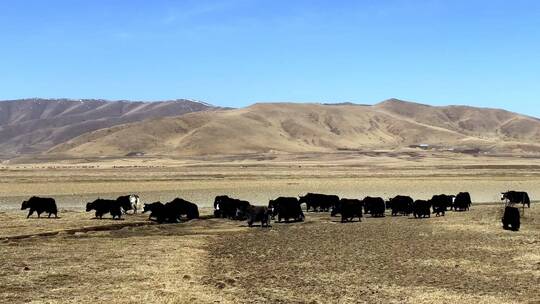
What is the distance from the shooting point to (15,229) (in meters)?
21.2

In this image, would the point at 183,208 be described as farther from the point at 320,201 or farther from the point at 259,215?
the point at 320,201

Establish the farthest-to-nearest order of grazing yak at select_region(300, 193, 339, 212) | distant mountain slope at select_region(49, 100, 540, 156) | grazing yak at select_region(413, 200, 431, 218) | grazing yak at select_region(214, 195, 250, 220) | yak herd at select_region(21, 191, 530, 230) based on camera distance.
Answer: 1. distant mountain slope at select_region(49, 100, 540, 156)
2. grazing yak at select_region(300, 193, 339, 212)
3. grazing yak at select_region(413, 200, 431, 218)
4. grazing yak at select_region(214, 195, 250, 220)
5. yak herd at select_region(21, 191, 530, 230)

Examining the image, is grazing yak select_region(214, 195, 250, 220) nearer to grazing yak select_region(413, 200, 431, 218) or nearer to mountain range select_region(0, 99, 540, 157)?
grazing yak select_region(413, 200, 431, 218)

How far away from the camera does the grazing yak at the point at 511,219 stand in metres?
21.3

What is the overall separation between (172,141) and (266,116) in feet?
140

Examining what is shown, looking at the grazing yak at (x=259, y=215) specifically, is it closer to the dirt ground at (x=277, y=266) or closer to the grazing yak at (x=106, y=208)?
the dirt ground at (x=277, y=266)

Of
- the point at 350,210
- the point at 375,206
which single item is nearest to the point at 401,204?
the point at 375,206

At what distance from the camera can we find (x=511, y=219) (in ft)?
70.6

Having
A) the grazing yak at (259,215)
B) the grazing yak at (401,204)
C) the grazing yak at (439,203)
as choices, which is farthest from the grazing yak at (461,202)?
the grazing yak at (259,215)

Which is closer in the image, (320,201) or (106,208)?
(106,208)

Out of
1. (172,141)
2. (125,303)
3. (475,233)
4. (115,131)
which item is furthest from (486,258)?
(115,131)

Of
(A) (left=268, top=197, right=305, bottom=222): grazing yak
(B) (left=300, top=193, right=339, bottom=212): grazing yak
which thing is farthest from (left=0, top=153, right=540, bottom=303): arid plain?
(B) (left=300, top=193, right=339, bottom=212): grazing yak

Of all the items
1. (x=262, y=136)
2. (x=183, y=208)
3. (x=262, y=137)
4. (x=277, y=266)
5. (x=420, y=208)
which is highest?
(x=262, y=136)

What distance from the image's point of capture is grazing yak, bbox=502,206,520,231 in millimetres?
21328
